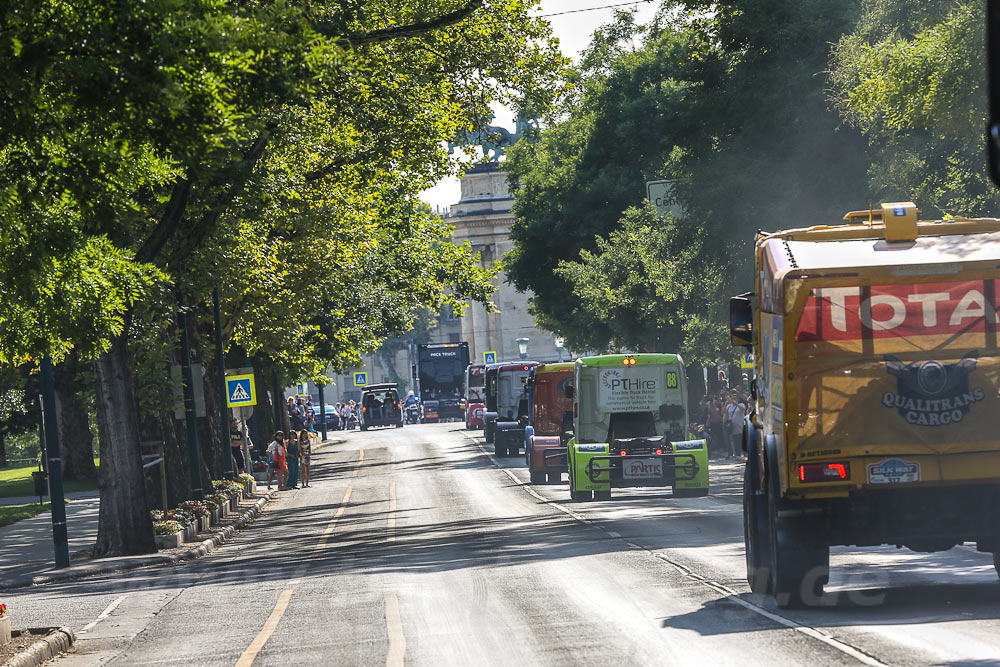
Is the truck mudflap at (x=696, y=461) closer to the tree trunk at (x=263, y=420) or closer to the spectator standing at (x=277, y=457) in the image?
A: the spectator standing at (x=277, y=457)

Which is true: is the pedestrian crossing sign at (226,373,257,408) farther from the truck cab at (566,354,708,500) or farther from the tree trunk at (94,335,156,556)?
the tree trunk at (94,335,156,556)

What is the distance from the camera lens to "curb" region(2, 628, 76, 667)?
12.7 m

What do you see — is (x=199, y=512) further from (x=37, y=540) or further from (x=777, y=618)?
(x=777, y=618)

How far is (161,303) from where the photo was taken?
23.5 m

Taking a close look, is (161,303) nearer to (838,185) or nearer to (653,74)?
(838,185)

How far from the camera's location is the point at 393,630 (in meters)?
12.9

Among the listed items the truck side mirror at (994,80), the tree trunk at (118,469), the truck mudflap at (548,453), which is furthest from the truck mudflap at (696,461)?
the truck side mirror at (994,80)

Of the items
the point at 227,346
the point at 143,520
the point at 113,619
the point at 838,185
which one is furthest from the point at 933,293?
the point at 227,346

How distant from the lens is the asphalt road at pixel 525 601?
1093 centimetres

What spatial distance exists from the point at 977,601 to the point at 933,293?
2.55 m

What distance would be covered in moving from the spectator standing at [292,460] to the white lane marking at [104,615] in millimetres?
25371

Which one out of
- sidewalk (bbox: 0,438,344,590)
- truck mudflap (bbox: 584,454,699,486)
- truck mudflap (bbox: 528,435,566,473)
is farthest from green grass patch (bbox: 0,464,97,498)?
truck mudflap (bbox: 584,454,699,486)

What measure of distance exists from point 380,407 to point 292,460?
5874 centimetres

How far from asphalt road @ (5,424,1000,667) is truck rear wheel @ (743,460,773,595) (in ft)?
0.81
